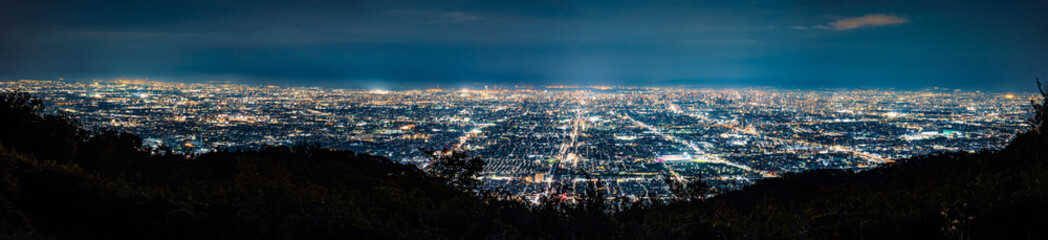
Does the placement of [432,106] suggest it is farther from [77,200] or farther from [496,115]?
[77,200]

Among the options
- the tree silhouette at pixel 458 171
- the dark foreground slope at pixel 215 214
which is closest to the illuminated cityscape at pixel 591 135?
the tree silhouette at pixel 458 171

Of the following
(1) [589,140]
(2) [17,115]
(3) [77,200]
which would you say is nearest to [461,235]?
(3) [77,200]

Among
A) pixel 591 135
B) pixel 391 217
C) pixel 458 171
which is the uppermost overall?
pixel 391 217

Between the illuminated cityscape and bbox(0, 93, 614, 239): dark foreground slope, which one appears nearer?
bbox(0, 93, 614, 239): dark foreground slope

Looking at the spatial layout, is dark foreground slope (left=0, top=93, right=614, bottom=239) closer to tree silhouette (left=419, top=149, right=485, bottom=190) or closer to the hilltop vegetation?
the hilltop vegetation

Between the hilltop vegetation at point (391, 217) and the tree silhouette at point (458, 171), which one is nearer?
the hilltop vegetation at point (391, 217)

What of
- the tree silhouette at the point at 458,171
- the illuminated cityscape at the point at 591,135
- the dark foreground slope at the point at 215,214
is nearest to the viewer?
the dark foreground slope at the point at 215,214

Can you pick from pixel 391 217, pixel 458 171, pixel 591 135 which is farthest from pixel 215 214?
pixel 591 135

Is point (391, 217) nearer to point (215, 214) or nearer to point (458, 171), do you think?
point (215, 214)

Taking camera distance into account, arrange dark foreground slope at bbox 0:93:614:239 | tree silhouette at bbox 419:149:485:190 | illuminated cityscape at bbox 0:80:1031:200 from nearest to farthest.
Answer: dark foreground slope at bbox 0:93:614:239 → tree silhouette at bbox 419:149:485:190 → illuminated cityscape at bbox 0:80:1031:200

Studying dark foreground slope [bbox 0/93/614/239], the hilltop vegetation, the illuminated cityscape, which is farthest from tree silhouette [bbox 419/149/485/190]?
the hilltop vegetation

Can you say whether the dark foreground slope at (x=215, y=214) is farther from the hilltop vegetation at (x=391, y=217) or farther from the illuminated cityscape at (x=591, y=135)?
the illuminated cityscape at (x=591, y=135)
